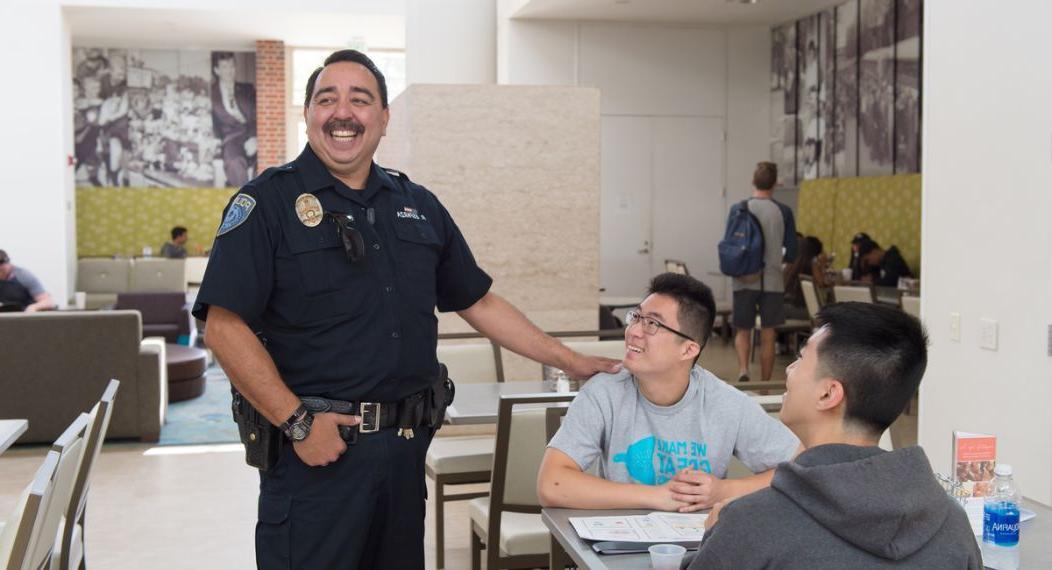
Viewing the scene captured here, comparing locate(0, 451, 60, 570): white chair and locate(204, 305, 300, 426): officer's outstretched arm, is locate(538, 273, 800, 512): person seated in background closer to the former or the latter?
locate(204, 305, 300, 426): officer's outstretched arm

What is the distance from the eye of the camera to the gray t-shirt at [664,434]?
2650 mm

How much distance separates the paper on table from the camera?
7.18 ft

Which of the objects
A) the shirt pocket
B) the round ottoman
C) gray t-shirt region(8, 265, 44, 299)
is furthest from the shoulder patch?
gray t-shirt region(8, 265, 44, 299)

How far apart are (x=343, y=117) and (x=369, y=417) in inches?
27.1

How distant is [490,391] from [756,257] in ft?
11.9

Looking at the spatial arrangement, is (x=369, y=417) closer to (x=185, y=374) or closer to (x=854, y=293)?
(x=854, y=293)

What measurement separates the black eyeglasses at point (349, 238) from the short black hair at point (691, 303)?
731 mm

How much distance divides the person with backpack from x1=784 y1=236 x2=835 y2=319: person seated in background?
2125 millimetres

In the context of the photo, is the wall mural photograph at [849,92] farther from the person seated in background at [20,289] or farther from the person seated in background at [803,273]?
the person seated in background at [20,289]

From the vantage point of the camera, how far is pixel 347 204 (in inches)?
105

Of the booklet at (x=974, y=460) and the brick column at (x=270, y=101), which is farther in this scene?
the brick column at (x=270, y=101)

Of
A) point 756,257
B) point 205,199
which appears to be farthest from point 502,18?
point 205,199

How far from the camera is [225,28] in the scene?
49.2ft

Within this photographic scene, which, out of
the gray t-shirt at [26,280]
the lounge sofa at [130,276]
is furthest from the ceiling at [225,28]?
the gray t-shirt at [26,280]
